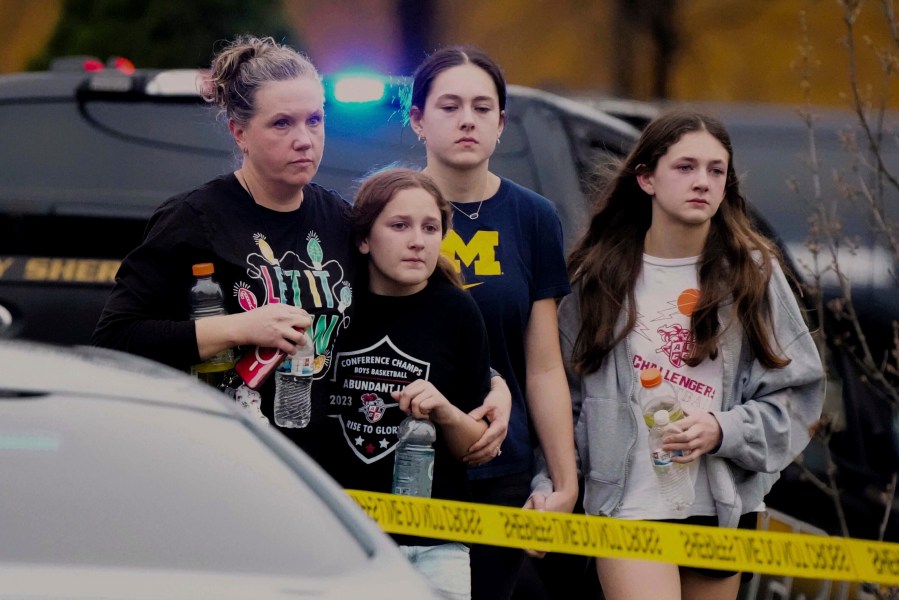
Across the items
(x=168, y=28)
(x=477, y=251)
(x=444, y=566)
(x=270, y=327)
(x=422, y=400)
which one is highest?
(x=168, y=28)

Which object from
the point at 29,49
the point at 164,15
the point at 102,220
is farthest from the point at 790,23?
the point at 102,220

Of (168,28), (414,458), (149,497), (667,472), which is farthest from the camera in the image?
(168,28)

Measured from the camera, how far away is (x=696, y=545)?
13.3 feet

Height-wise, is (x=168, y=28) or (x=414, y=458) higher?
(x=168, y=28)

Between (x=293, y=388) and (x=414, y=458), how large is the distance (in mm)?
367

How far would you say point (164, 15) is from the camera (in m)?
14.9

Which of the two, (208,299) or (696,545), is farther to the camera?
(696,545)

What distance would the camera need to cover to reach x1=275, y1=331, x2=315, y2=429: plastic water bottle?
12.1 feet

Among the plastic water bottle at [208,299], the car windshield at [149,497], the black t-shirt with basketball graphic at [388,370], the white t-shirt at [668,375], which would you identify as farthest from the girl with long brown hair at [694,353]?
the car windshield at [149,497]

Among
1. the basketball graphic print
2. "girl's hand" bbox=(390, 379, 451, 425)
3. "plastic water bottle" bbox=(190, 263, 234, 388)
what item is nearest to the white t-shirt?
the basketball graphic print

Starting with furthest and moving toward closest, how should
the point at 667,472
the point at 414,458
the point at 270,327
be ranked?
1. the point at 667,472
2. the point at 414,458
3. the point at 270,327

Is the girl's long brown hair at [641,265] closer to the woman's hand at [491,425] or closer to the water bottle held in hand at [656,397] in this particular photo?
the water bottle held in hand at [656,397]

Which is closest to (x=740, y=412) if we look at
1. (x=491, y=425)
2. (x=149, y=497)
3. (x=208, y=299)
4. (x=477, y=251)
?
(x=491, y=425)

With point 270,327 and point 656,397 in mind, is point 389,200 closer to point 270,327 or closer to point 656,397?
point 270,327
